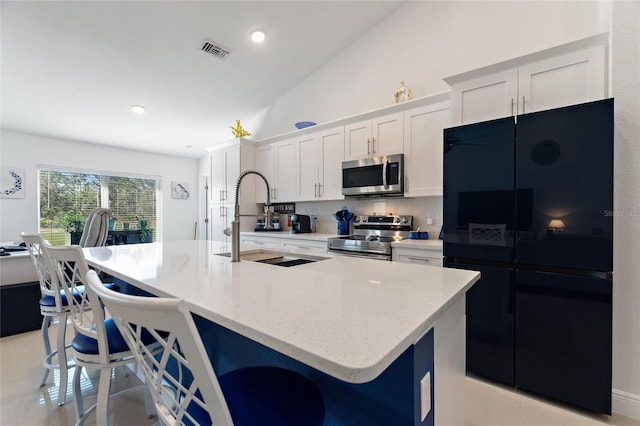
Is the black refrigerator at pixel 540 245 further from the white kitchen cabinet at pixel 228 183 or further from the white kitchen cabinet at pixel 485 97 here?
the white kitchen cabinet at pixel 228 183

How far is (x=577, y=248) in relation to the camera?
1.71 metres

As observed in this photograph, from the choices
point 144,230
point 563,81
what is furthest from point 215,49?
point 144,230

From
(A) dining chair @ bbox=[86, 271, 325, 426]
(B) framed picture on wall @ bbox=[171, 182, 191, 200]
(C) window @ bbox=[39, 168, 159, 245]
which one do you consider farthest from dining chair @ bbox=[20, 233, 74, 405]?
(B) framed picture on wall @ bbox=[171, 182, 191, 200]

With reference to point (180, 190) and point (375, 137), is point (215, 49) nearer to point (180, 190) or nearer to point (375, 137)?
point (375, 137)

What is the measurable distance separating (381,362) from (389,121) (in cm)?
299

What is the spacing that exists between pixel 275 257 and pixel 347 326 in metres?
1.38

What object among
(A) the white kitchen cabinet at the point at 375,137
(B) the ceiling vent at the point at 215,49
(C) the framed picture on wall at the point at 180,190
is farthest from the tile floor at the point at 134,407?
(C) the framed picture on wall at the point at 180,190

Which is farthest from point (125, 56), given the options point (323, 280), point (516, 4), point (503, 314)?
point (503, 314)

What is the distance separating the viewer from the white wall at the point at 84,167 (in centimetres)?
430

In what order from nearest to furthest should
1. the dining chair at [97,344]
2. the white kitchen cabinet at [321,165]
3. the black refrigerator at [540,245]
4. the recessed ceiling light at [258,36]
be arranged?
the dining chair at [97,344], the black refrigerator at [540,245], the recessed ceiling light at [258,36], the white kitchen cabinet at [321,165]

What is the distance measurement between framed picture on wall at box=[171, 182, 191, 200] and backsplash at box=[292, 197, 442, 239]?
3507 mm

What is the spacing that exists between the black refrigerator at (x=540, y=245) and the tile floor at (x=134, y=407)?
78 mm

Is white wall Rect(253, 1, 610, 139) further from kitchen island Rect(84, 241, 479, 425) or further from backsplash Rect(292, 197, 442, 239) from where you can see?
kitchen island Rect(84, 241, 479, 425)

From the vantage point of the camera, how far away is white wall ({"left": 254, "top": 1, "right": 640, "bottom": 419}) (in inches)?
66.8
